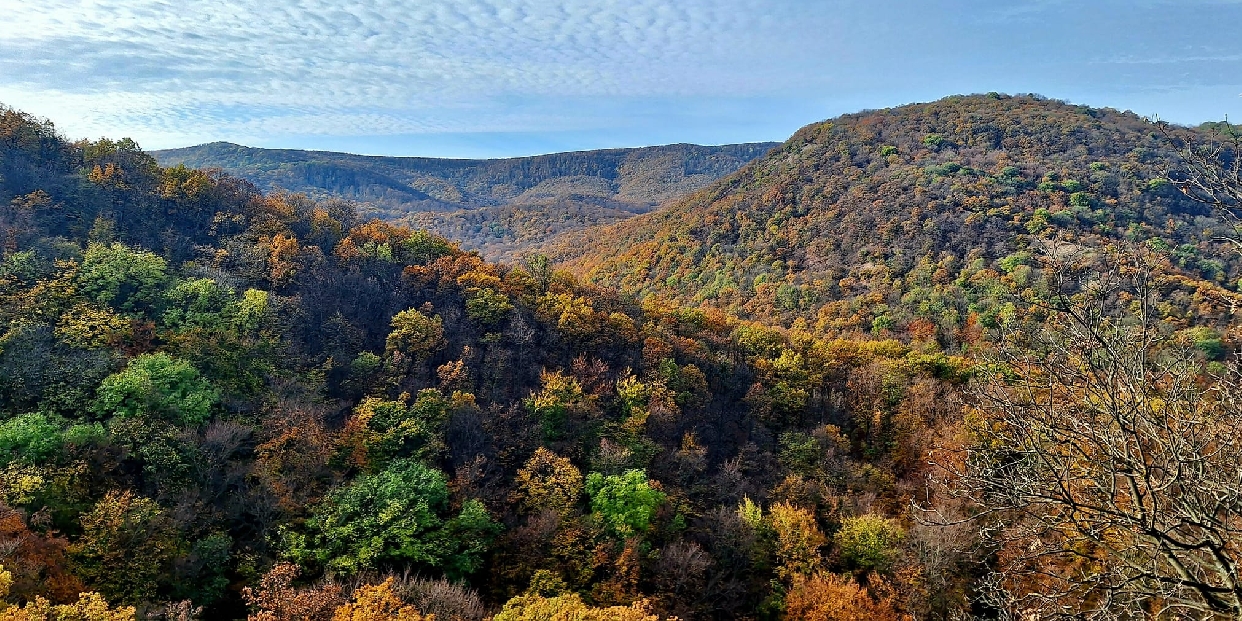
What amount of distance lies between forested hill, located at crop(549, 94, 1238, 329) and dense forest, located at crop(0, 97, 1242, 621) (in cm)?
317

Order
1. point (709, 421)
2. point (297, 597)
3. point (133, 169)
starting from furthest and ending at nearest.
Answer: point (133, 169)
point (709, 421)
point (297, 597)

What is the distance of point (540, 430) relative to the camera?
3572 cm

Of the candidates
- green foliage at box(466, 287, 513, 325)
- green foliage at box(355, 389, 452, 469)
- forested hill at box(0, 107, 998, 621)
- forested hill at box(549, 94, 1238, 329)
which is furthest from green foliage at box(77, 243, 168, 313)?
forested hill at box(549, 94, 1238, 329)

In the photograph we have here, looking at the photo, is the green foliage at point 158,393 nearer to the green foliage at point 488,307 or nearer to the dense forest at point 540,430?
the dense forest at point 540,430

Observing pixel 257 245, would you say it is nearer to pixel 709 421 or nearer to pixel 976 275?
pixel 709 421

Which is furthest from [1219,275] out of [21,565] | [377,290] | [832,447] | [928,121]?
[21,565]

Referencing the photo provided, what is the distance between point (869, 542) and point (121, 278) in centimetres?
4459

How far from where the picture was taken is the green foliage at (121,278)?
34375mm

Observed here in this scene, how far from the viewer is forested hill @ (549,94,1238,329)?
224ft

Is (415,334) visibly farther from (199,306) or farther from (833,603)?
(833,603)

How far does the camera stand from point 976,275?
65.8m

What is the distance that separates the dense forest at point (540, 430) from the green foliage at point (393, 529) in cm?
15

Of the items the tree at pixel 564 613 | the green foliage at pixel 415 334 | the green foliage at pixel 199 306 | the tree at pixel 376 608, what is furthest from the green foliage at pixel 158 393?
the tree at pixel 564 613

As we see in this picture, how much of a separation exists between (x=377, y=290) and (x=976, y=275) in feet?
203
